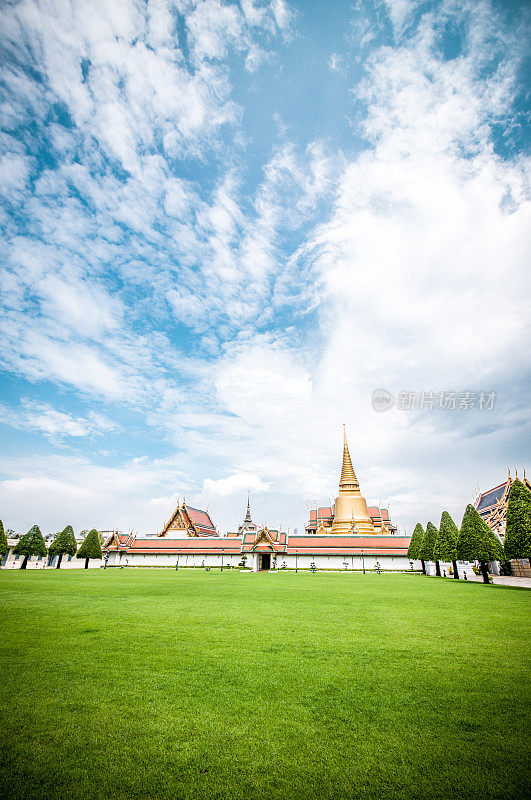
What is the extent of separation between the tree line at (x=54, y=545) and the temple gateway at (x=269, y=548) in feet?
19.8

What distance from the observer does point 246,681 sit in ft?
19.6

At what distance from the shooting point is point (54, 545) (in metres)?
43.7

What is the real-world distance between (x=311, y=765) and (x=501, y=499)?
2354 inches

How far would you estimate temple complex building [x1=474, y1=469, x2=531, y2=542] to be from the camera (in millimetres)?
51188

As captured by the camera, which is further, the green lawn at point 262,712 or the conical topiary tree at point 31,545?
the conical topiary tree at point 31,545

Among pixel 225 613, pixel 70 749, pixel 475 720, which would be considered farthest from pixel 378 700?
pixel 225 613

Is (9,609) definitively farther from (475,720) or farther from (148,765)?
(475,720)

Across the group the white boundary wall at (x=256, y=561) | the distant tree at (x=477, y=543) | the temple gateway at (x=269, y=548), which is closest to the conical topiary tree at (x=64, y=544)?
the temple gateway at (x=269, y=548)

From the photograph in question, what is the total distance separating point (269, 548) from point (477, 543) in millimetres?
29218

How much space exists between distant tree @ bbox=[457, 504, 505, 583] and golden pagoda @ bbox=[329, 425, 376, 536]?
3358 cm

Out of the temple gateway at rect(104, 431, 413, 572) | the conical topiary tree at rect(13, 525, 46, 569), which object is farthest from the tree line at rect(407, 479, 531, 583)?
the conical topiary tree at rect(13, 525, 46, 569)

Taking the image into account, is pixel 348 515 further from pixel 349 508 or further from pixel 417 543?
pixel 417 543

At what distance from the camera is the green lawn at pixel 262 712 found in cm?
363

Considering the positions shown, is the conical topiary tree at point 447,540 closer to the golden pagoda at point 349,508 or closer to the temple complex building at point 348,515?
the temple complex building at point 348,515
